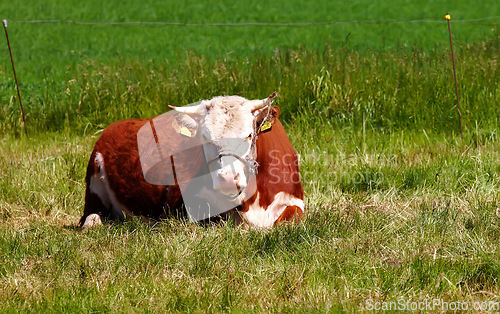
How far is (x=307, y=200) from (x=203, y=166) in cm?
131

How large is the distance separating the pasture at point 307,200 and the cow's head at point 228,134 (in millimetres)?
446

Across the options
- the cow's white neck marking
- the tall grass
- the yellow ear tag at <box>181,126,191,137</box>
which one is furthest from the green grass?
the tall grass

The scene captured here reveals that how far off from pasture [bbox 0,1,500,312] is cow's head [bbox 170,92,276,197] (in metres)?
0.45

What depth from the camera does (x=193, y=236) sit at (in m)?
4.54

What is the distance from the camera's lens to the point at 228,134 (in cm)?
429

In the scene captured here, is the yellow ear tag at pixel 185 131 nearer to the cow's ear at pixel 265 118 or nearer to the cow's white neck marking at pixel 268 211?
the cow's ear at pixel 265 118

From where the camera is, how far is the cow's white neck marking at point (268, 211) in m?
4.76

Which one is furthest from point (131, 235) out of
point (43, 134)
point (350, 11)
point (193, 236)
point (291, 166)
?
point (350, 11)

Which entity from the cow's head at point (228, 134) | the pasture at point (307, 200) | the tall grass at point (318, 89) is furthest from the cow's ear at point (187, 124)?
the tall grass at point (318, 89)

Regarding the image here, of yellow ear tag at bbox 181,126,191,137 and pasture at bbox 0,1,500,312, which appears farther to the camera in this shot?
yellow ear tag at bbox 181,126,191,137

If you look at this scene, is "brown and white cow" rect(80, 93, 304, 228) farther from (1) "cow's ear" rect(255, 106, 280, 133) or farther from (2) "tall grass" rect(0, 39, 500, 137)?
(2) "tall grass" rect(0, 39, 500, 137)

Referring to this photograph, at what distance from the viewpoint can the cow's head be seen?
13.9 ft

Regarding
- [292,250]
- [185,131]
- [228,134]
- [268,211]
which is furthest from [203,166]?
[292,250]

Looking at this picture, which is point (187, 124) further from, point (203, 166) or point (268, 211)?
point (268, 211)
